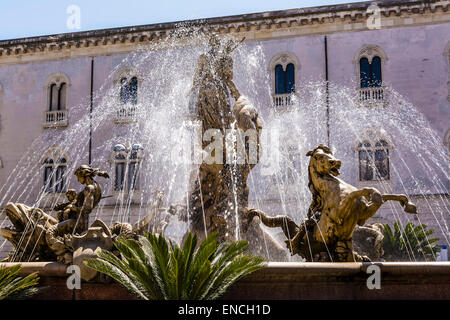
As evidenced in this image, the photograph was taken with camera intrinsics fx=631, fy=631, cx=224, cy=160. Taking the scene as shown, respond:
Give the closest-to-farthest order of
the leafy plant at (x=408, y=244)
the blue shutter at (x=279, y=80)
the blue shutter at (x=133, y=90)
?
1. the leafy plant at (x=408, y=244)
2. the blue shutter at (x=279, y=80)
3. the blue shutter at (x=133, y=90)

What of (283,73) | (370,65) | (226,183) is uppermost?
(283,73)

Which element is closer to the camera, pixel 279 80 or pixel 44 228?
pixel 44 228

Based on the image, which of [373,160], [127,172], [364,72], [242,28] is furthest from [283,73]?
[127,172]

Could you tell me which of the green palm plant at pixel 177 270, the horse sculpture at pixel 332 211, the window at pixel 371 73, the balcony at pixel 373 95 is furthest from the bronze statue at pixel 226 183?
the window at pixel 371 73

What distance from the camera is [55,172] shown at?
2695 cm

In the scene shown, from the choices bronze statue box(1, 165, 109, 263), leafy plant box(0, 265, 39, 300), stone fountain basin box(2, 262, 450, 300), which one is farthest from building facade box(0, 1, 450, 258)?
stone fountain basin box(2, 262, 450, 300)

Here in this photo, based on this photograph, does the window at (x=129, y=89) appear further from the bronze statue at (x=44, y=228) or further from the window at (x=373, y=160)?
the bronze statue at (x=44, y=228)

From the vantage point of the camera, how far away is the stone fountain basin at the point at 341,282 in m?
6.11

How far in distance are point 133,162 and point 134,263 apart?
20.2 meters

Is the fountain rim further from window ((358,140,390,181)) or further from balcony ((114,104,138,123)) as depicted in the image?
balcony ((114,104,138,123))

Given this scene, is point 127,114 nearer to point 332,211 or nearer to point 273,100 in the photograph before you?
point 273,100

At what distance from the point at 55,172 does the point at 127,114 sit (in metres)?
3.96

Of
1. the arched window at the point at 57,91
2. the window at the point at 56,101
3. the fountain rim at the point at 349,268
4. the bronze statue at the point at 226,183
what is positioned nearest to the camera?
the fountain rim at the point at 349,268

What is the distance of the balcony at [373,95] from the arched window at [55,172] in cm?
1267
